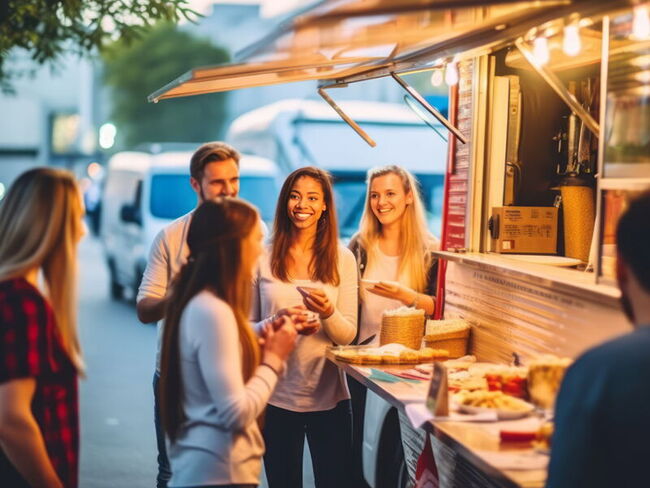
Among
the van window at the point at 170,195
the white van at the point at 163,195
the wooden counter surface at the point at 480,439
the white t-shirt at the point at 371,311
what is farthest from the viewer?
the van window at the point at 170,195

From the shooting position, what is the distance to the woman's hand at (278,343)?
387 centimetres

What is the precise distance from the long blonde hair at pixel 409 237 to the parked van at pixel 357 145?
746 cm

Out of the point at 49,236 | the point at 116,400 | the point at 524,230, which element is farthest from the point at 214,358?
the point at 116,400

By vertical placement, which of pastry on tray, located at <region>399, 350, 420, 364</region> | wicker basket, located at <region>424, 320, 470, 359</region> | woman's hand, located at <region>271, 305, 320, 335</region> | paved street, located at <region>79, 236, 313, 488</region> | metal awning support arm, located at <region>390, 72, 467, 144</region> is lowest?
paved street, located at <region>79, 236, 313, 488</region>

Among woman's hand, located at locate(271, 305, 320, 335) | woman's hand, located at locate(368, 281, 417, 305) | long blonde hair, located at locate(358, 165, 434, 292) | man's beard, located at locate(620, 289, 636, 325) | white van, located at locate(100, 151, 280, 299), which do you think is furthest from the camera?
white van, located at locate(100, 151, 280, 299)

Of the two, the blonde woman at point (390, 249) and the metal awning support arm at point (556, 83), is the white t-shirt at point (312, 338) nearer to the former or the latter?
the blonde woman at point (390, 249)

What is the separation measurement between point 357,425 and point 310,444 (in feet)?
Result: 5.01

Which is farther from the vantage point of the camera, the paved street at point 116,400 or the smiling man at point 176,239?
the paved street at point 116,400

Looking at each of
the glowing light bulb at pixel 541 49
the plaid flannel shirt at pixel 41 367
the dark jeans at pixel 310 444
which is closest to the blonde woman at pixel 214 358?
the plaid flannel shirt at pixel 41 367

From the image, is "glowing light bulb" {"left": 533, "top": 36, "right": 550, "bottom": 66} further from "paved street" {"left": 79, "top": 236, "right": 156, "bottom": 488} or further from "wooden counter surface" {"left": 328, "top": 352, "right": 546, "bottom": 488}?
"paved street" {"left": 79, "top": 236, "right": 156, "bottom": 488}

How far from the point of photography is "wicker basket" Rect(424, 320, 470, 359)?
5574mm

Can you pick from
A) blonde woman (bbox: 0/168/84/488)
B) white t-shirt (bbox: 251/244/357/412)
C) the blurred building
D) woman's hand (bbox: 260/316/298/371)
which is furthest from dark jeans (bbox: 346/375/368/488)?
the blurred building

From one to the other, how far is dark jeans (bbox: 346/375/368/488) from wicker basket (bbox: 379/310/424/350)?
111 cm

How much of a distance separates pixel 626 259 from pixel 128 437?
23.5 feet
